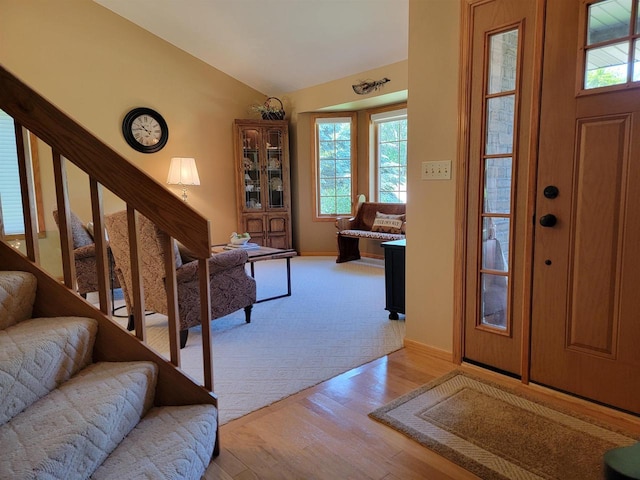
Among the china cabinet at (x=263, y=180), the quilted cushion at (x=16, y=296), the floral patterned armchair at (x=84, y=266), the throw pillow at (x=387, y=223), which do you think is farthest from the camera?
the china cabinet at (x=263, y=180)

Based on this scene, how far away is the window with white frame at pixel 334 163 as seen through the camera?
6434 mm

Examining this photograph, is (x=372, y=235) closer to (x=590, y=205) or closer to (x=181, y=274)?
(x=181, y=274)

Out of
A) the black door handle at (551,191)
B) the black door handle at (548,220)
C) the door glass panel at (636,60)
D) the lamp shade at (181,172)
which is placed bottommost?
the black door handle at (548,220)

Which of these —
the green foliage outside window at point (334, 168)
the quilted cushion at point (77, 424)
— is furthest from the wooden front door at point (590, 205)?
the green foliage outside window at point (334, 168)

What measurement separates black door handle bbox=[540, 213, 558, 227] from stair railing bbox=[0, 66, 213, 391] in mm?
1600

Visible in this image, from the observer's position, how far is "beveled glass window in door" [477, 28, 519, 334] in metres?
2.23

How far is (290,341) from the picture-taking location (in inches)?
121

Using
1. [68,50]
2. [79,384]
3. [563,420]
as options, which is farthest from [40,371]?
[68,50]

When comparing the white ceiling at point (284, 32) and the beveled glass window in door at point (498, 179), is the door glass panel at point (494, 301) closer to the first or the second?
the beveled glass window in door at point (498, 179)

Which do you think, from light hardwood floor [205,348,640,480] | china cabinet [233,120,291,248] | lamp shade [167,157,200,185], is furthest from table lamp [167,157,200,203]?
light hardwood floor [205,348,640,480]

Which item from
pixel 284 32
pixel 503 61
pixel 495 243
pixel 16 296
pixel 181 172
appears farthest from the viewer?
pixel 181 172

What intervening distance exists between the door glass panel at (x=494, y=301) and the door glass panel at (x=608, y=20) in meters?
1.21

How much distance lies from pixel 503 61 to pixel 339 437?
203cm

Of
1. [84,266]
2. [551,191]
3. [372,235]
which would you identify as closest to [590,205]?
[551,191]
